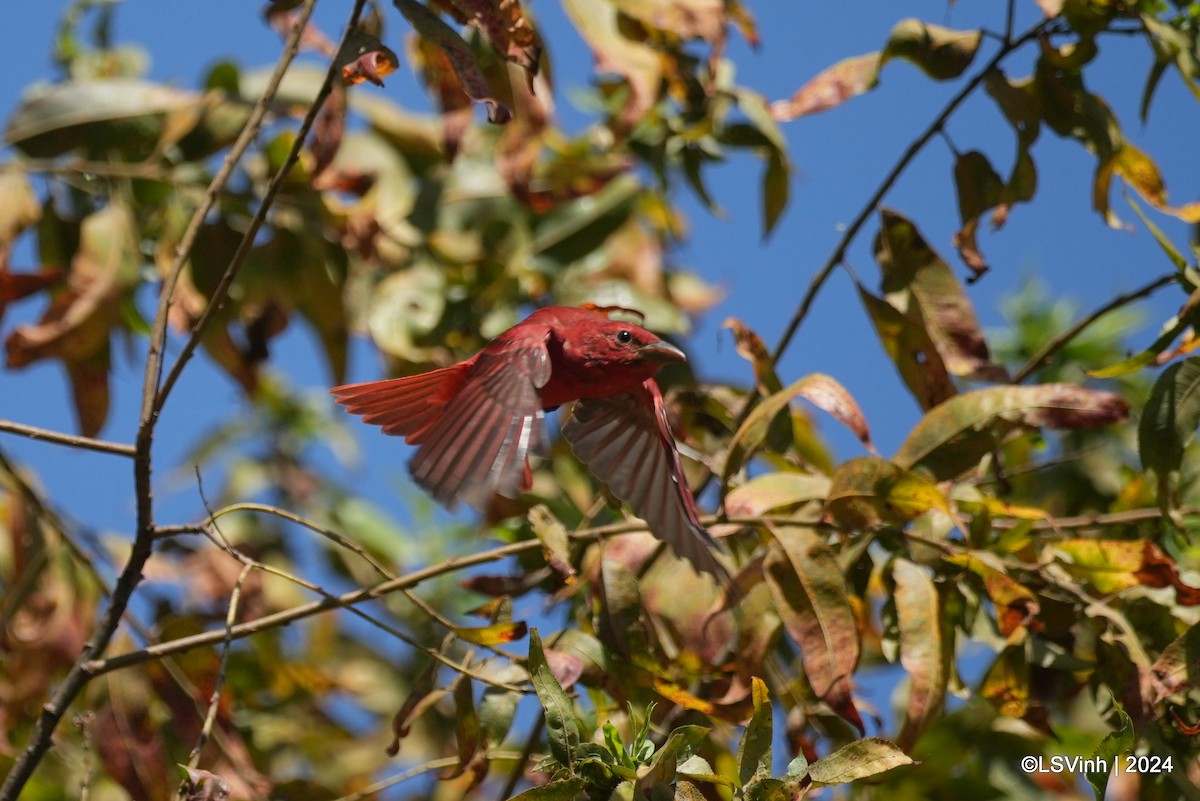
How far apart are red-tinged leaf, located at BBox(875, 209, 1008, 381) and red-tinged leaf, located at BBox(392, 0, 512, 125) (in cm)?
85

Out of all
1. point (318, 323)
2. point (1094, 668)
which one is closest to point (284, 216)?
point (318, 323)

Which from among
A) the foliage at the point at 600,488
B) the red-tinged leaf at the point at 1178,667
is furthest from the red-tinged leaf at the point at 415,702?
the red-tinged leaf at the point at 1178,667

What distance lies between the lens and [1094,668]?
93.3 inches

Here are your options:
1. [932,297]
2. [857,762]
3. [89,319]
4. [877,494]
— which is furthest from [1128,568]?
[89,319]

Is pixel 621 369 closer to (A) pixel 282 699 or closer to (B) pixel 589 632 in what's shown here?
(B) pixel 589 632

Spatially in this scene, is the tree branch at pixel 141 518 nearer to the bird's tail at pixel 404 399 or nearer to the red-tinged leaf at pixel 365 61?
the red-tinged leaf at pixel 365 61

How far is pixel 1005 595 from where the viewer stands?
225 centimetres

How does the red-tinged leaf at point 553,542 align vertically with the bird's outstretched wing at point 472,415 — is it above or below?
below

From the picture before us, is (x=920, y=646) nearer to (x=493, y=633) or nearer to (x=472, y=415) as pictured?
(x=493, y=633)

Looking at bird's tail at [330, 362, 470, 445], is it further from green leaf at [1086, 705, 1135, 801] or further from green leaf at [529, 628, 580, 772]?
green leaf at [1086, 705, 1135, 801]

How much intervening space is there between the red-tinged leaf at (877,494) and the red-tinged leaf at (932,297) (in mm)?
345

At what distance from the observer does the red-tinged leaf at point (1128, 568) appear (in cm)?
229

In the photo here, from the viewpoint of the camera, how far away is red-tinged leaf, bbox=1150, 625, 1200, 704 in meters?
2.13

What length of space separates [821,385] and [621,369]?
0.37 m
